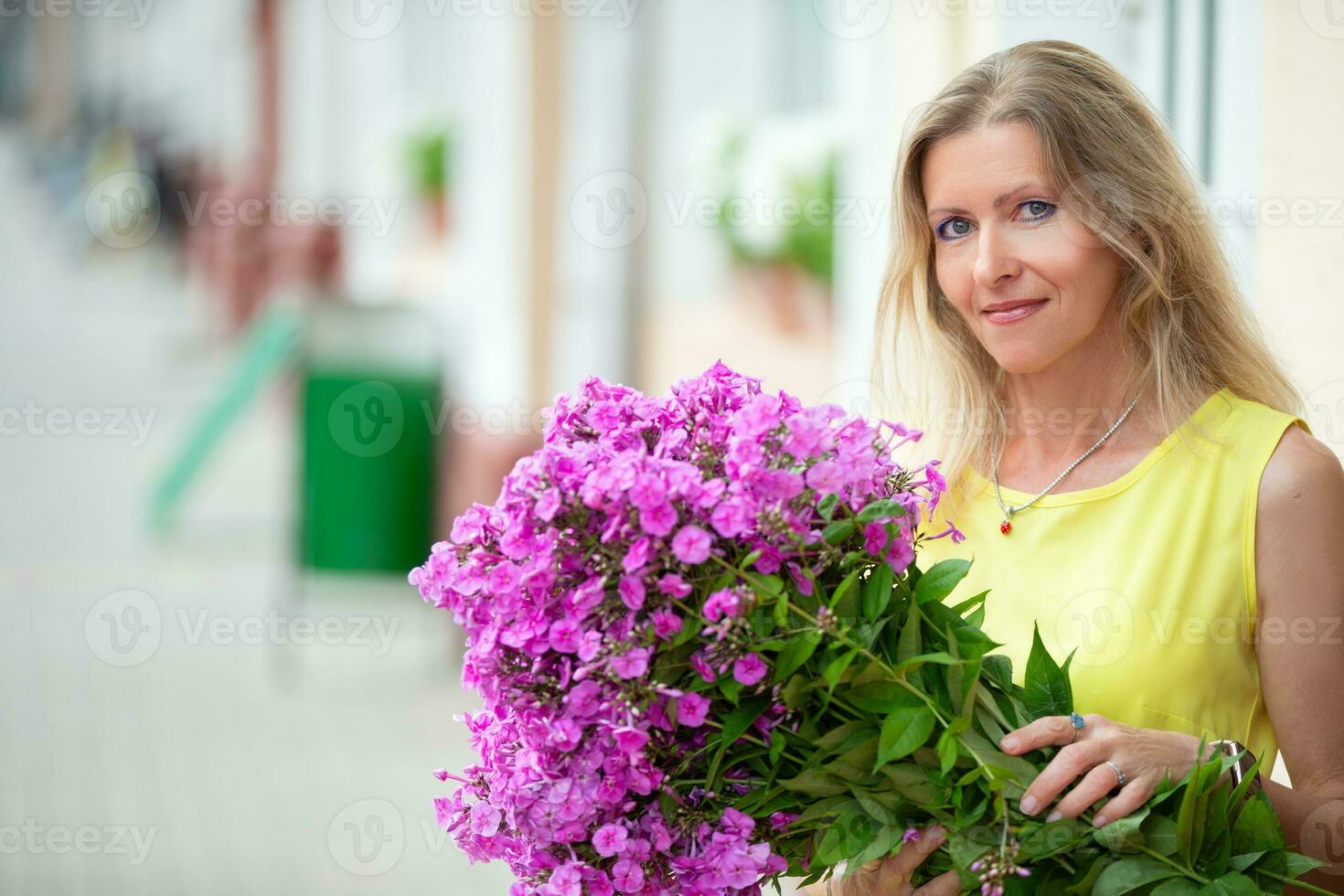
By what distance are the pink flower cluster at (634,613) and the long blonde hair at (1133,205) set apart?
632 millimetres

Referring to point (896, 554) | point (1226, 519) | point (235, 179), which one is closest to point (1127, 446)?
point (1226, 519)

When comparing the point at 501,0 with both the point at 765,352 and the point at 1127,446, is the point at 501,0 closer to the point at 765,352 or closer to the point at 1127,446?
the point at 765,352

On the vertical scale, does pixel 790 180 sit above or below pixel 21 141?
below

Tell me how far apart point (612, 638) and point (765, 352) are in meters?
7.37

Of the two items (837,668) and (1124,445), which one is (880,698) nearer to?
(837,668)

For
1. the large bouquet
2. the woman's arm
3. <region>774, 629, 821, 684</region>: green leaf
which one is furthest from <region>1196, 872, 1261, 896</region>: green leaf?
<region>774, 629, 821, 684</region>: green leaf

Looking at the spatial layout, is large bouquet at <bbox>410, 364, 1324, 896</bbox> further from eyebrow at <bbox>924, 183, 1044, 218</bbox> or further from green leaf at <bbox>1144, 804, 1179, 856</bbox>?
eyebrow at <bbox>924, 183, 1044, 218</bbox>

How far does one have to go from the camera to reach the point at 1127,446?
6.20 feet

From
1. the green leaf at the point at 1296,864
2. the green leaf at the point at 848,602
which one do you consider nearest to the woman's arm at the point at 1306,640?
the green leaf at the point at 1296,864

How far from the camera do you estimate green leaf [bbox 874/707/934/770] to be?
1.29 meters

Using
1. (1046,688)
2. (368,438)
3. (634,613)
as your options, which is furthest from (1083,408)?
(368,438)

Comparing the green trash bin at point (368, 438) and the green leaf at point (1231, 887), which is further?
the green trash bin at point (368, 438)

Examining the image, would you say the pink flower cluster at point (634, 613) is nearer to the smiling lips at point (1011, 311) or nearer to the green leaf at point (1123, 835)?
the green leaf at point (1123, 835)

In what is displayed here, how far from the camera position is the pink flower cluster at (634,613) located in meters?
1.26
